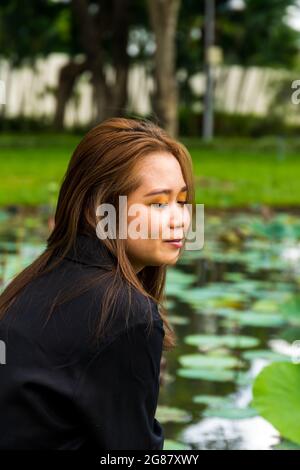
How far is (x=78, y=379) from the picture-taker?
4.01ft

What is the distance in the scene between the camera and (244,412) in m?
2.42

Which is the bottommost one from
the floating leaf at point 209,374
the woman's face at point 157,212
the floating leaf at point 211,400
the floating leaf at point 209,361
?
the floating leaf at point 211,400

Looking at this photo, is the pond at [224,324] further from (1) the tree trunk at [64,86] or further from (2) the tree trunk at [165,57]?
(1) the tree trunk at [64,86]

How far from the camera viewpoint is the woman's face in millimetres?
1364

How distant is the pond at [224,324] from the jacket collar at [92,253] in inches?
34.7

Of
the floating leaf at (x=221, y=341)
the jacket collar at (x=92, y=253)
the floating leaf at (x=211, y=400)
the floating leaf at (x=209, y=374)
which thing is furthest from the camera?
the floating leaf at (x=221, y=341)

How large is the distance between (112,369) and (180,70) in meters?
24.3

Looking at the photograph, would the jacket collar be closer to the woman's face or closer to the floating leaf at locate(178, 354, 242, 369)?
the woman's face

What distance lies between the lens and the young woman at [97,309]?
1229 mm

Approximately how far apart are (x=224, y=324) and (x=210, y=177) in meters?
5.76

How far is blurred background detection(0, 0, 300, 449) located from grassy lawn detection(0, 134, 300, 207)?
3 cm

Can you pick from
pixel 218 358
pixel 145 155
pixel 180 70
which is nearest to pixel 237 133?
pixel 180 70

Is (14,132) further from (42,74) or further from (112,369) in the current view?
(112,369)

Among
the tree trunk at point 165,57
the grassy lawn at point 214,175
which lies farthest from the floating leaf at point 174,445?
the tree trunk at point 165,57
